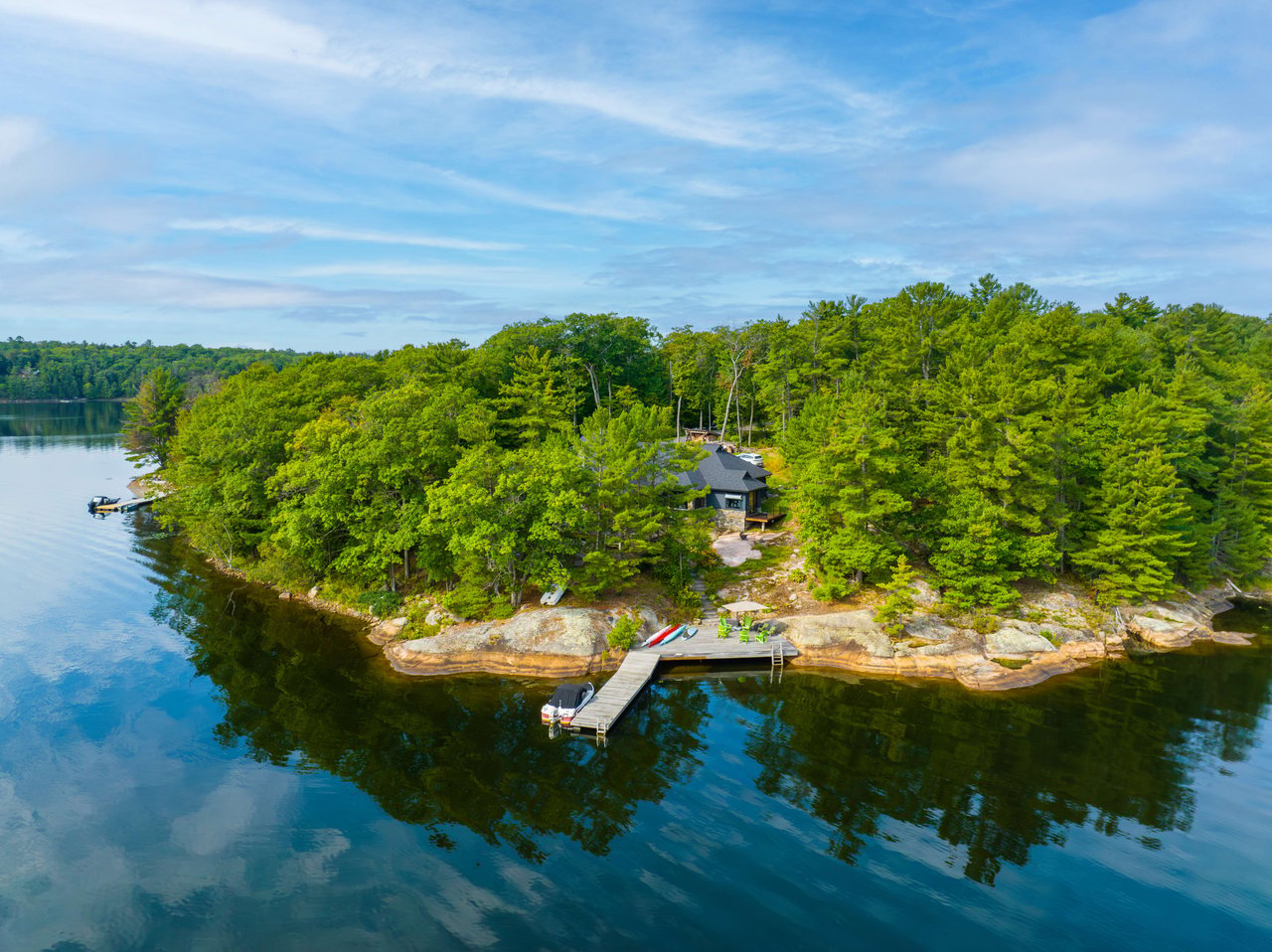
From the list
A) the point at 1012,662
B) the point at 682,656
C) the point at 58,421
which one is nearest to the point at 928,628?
the point at 1012,662

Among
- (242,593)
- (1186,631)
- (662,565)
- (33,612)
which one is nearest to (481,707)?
(662,565)

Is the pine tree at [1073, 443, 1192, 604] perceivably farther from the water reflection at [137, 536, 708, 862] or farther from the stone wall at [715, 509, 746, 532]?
the water reflection at [137, 536, 708, 862]

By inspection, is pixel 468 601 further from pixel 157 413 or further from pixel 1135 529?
pixel 157 413

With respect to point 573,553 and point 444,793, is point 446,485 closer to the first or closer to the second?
point 573,553

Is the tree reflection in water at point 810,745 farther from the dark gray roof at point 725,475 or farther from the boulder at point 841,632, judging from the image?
the dark gray roof at point 725,475

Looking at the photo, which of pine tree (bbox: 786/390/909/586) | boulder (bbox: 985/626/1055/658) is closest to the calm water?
boulder (bbox: 985/626/1055/658)

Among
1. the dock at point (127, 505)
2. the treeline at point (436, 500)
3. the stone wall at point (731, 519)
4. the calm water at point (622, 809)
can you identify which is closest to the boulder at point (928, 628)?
the calm water at point (622, 809)
